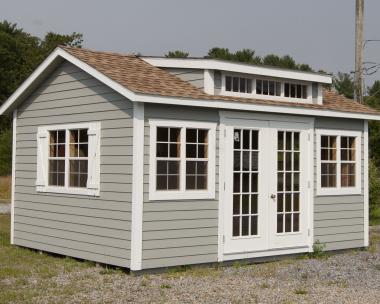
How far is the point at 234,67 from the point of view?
11711 millimetres

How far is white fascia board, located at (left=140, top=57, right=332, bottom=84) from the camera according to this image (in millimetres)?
11508

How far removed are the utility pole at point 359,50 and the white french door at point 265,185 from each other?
23.6 ft

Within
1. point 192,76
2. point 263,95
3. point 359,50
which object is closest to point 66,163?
point 192,76

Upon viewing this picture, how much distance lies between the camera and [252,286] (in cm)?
948

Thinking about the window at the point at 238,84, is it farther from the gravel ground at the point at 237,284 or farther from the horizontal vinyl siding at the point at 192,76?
the gravel ground at the point at 237,284

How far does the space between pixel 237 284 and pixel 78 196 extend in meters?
3.34

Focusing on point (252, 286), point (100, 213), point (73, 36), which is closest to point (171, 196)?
point (100, 213)

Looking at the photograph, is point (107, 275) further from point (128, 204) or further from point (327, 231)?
point (327, 231)

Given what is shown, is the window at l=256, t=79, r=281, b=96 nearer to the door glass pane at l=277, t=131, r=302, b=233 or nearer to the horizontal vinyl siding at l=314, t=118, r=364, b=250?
the door glass pane at l=277, t=131, r=302, b=233

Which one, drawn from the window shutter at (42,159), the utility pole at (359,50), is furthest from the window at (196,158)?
the utility pole at (359,50)

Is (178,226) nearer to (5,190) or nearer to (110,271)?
(110,271)

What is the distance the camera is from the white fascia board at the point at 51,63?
10297mm

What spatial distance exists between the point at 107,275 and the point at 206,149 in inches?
101

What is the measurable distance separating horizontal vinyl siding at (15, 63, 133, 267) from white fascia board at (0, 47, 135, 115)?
22 cm
